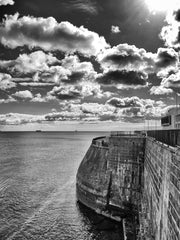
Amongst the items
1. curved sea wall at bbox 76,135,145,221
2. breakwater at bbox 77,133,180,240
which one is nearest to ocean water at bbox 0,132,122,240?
curved sea wall at bbox 76,135,145,221

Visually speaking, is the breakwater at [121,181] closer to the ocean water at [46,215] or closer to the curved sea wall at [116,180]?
the curved sea wall at [116,180]

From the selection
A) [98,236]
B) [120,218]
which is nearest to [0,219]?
[98,236]

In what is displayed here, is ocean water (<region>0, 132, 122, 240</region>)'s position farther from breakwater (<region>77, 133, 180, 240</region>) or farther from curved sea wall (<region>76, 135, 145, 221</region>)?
breakwater (<region>77, 133, 180, 240</region>)

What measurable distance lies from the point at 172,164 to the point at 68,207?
74.0 feet

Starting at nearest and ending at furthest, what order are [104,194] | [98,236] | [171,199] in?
[171,199] → [98,236] → [104,194]

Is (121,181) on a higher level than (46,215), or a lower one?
higher

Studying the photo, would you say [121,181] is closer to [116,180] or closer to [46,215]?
[116,180]

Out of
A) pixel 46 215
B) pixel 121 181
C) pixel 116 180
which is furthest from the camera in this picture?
pixel 46 215

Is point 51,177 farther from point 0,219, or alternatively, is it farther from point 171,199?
point 171,199

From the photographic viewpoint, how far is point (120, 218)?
2342 cm

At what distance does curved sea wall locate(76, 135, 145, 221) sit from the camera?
2395 centimetres

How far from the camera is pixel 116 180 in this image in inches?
1006

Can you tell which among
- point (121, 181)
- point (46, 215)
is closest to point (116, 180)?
point (121, 181)

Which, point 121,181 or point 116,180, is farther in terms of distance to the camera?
point 116,180
